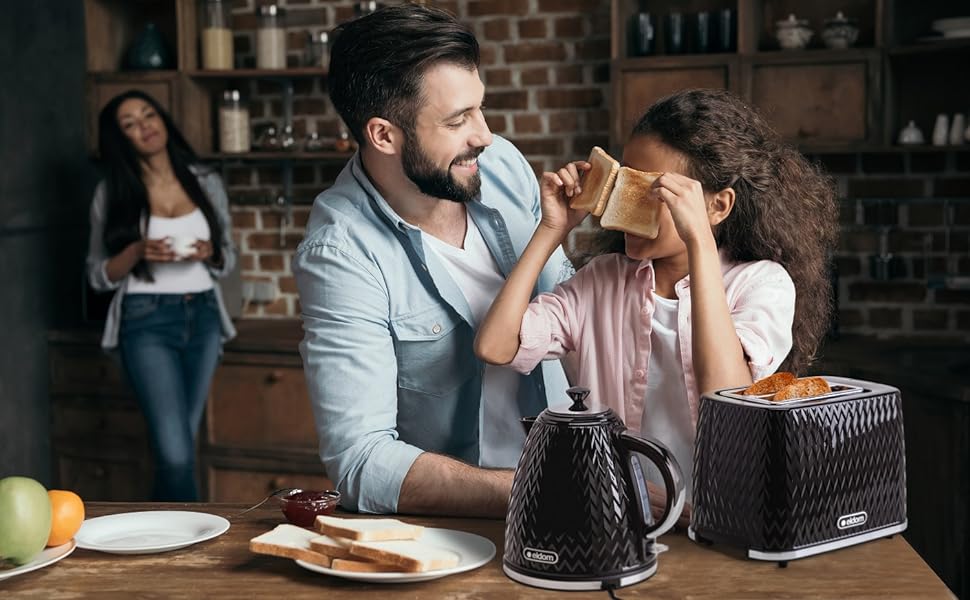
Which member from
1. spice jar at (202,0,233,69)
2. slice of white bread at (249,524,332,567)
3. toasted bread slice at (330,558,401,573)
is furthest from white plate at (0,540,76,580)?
spice jar at (202,0,233,69)

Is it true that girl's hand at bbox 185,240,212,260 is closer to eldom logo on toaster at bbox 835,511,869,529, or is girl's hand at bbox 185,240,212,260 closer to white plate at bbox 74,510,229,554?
white plate at bbox 74,510,229,554

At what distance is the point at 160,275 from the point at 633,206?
2490 mm

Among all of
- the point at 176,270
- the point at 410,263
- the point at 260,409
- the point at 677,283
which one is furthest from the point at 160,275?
the point at 677,283

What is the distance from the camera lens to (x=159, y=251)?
3559 mm

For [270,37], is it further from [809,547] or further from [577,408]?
[809,547]

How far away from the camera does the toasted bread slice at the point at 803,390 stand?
126 centimetres

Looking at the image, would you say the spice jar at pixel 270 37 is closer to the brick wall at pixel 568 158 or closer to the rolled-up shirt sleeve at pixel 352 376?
the brick wall at pixel 568 158

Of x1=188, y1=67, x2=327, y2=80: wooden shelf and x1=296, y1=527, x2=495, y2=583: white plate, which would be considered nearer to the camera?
x1=296, y1=527, x2=495, y2=583: white plate

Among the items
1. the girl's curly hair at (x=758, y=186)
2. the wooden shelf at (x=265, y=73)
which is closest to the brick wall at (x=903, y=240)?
the wooden shelf at (x=265, y=73)

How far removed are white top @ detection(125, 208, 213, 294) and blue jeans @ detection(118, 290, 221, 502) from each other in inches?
0.9

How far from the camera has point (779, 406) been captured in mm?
1223

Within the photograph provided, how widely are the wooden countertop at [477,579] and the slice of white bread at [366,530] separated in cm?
5

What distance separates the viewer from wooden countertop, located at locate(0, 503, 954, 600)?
119 centimetres

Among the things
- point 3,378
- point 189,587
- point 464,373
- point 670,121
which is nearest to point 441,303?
point 464,373
